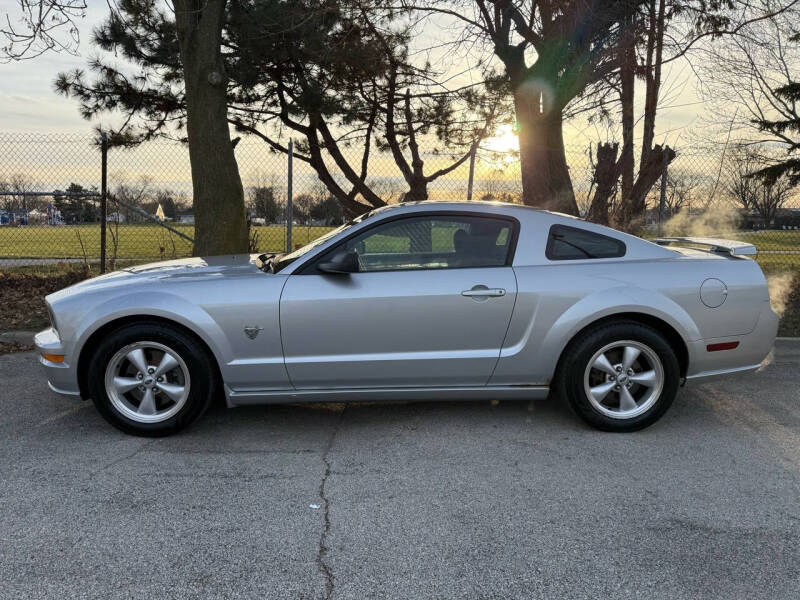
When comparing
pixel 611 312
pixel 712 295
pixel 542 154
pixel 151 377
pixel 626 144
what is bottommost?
pixel 151 377

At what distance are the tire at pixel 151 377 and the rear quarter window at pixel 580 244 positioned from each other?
2354mm

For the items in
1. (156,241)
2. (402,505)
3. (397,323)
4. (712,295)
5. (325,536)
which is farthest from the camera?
(156,241)

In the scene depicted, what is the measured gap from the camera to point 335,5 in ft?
25.7

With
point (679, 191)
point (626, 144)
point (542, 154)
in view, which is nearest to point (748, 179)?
point (679, 191)

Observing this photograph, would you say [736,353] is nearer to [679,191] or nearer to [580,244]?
[580,244]

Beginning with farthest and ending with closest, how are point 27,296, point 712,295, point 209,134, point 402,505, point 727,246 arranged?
point 27,296 → point 209,134 → point 727,246 → point 712,295 → point 402,505

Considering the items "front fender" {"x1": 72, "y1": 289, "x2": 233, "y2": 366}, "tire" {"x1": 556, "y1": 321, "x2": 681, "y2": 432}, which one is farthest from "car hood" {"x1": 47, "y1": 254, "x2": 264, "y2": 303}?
"tire" {"x1": 556, "y1": 321, "x2": 681, "y2": 432}

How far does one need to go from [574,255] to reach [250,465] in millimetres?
2420

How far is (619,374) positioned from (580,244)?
2.90 ft

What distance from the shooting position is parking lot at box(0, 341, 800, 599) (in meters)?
2.56

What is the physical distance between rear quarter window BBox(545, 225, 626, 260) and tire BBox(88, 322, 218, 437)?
2.35 metres

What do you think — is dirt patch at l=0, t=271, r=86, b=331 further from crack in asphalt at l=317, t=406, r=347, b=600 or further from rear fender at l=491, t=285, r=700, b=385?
rear fender at l=491, t=285, r=700, b=385

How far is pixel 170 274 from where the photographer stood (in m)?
4.29

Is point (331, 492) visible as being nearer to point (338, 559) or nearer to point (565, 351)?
point (338, 559)
